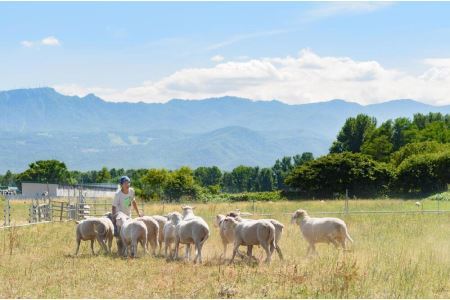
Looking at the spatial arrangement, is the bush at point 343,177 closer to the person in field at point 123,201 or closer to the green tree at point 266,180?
the person in field at point 123,201

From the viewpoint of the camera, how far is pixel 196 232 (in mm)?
15688

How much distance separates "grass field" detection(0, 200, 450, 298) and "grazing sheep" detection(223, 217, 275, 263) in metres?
0.39

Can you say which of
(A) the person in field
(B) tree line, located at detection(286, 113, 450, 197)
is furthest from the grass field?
(B) tree line, located at detection(286, 113, 450, 197)

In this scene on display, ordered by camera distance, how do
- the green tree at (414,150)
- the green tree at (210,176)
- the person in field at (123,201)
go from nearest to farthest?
1. the person in field at (123,201)
2. the green tree at (414,150)
3. the green tree at (210,176)

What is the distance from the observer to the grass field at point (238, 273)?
11227mm

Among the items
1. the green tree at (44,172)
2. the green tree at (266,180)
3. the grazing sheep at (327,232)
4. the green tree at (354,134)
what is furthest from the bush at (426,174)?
the green tree at (266,180)

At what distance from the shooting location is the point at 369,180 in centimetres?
6284

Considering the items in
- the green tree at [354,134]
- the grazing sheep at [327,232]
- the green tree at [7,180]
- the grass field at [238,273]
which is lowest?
the grass field at [238,273]

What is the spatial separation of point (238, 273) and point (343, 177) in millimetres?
52226

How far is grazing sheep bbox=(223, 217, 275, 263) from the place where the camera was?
49.6ft

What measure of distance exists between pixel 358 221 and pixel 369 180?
35.7 meters

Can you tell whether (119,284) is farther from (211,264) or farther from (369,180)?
(369,180)

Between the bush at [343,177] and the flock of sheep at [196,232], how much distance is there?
→ 4516 centimetres

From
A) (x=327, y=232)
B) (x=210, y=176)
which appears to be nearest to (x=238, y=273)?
(x=327, y=232)
